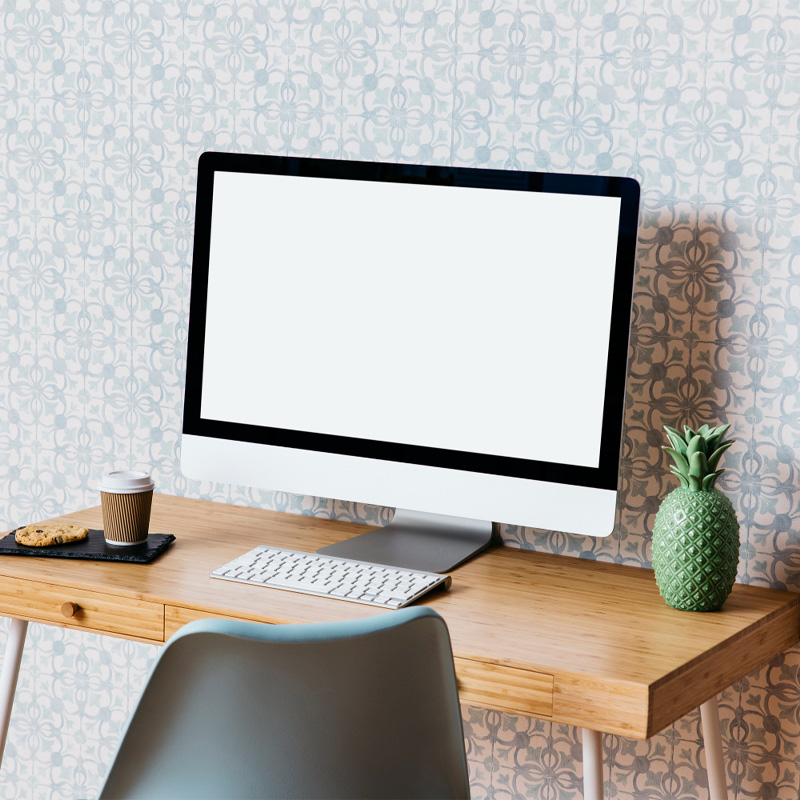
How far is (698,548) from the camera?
5.16ft

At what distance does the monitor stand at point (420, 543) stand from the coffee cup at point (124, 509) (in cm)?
28

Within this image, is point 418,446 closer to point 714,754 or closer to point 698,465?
point 698,465

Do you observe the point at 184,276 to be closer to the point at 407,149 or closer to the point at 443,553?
the point at 407,149

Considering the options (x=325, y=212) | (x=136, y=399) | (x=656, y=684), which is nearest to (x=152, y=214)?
(x=136, y=399)

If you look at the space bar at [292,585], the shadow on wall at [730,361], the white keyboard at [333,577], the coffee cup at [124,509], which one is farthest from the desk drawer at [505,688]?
the coffee cup at [124,509]

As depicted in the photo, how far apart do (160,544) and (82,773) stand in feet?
2.72

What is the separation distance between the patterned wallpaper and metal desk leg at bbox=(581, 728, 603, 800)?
45 cm

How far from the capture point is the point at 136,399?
2266mm

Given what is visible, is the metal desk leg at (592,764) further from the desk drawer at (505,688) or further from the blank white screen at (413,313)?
the blank white screen at (413,313)

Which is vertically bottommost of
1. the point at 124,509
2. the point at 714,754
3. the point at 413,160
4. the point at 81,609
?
the point at 714,754

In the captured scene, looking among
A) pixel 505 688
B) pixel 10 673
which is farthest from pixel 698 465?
pixel 10 673

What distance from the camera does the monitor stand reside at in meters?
1.77

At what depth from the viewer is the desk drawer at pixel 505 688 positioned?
1.40 meters

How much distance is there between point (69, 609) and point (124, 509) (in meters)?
0.19
